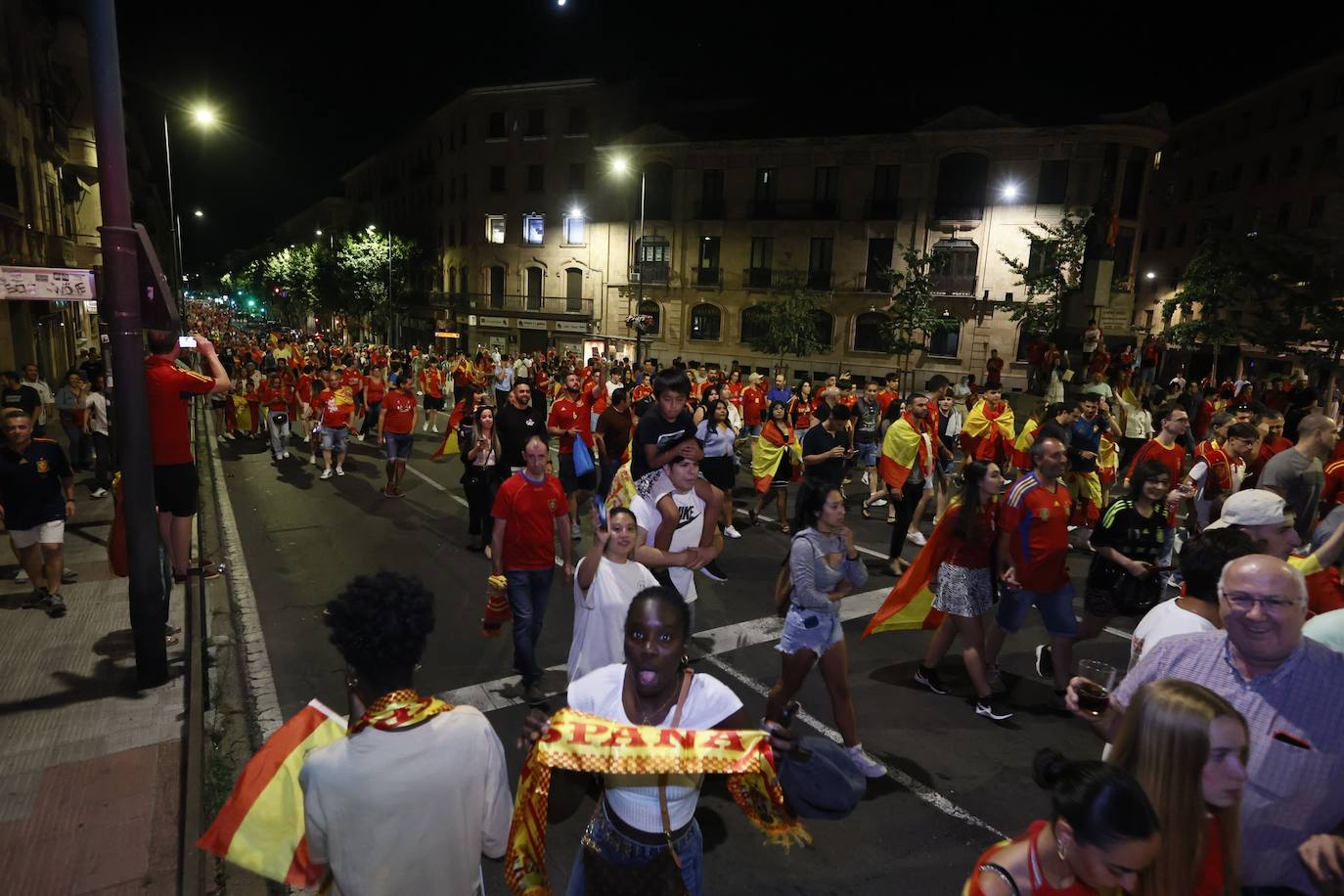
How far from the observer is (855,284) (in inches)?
1411

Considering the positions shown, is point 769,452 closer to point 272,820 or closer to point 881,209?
point 272,820

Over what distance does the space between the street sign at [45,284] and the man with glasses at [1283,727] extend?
462 inches

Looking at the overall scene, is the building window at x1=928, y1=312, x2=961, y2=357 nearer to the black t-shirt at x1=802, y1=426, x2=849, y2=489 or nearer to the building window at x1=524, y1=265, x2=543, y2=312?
the building window at x1=524, y1=265, x2=543, y2=312

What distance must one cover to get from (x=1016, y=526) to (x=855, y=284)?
32.0 meters

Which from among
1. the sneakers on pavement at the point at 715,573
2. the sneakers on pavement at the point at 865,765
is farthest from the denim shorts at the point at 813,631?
the sneakers on pavement at the point at 715,573

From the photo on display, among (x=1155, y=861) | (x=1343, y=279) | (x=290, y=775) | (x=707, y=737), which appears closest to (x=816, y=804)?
(x=707, y=737)

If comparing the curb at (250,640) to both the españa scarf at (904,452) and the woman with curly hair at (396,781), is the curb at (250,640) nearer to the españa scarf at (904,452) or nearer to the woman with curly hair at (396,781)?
the woman with curly hair at (396,781)

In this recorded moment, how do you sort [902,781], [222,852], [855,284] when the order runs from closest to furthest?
[222,852]
[902,781]
[855,284]

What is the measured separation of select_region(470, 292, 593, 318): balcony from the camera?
43562 millimetres

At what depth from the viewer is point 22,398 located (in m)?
11.2

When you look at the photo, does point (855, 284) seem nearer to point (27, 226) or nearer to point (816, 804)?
point (27, 226)

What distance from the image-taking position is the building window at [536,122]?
43750 mm

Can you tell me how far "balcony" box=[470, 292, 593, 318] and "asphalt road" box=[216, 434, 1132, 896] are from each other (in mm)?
33296

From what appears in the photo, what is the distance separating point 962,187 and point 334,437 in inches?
1154
